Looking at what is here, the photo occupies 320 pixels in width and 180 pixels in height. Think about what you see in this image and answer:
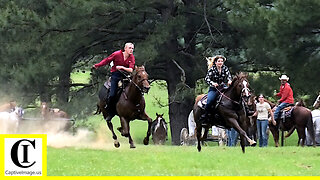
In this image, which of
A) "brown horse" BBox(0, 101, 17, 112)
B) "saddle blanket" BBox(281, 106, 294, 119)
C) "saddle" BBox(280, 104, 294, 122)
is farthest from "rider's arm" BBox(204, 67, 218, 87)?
"brown horse" BBox(0, 101, 17, 112)

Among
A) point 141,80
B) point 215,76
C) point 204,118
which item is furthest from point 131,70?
point 215,76

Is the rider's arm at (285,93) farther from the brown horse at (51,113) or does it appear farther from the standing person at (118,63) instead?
the brown horse at (51,113)

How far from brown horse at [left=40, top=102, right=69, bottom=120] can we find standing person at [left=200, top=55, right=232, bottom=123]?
49.0 feet

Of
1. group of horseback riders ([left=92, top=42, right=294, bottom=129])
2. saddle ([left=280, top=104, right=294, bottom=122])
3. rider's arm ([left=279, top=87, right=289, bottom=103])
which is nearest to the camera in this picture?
group of horseback riders ([left=92, top=42, right=294, bottom=129])

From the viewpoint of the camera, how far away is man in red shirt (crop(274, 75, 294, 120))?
2811cm

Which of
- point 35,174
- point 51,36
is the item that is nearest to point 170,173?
point 35,174

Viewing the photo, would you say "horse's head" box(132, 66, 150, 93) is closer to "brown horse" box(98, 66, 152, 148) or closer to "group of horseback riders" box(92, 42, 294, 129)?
"brown horse" box(98, 66, 152, 148)

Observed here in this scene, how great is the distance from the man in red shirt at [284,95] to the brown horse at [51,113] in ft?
33.4

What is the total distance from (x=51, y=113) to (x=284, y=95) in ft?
37.2

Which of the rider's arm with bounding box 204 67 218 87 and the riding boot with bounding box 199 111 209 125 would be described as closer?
the rider's arm with bounding box 204 67 218 87

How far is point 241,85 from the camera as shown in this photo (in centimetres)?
1970

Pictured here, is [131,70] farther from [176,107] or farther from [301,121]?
[176,107]

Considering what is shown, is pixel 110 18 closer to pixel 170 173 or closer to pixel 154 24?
pixel 154 24

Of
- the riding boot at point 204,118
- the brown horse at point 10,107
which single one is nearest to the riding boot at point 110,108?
the riding boot at point 204,118
